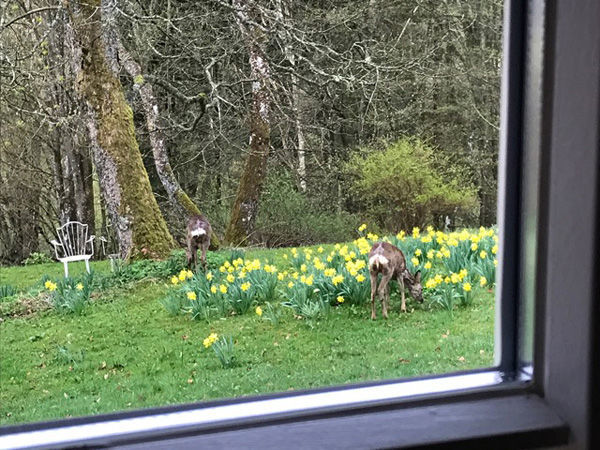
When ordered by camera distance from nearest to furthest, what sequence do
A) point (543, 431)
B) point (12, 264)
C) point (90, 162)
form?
point (543, 431)
point (12, 264)
point (90, 162)

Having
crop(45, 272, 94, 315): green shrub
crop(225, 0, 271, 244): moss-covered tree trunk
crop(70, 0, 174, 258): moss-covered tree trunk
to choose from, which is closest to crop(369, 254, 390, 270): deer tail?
crop(225, 0, 271, 244): moss-covered tree trunk

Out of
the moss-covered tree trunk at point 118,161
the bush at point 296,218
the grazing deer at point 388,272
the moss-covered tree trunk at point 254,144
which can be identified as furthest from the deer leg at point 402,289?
the moss-covered tree trunk at point 118,161

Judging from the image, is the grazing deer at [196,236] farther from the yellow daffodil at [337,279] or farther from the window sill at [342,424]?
the window sill at [342,424]

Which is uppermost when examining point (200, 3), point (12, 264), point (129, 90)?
point (200, 3)

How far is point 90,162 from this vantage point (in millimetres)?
771

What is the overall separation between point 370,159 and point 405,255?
16cm

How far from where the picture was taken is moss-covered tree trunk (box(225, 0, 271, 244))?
81 cm

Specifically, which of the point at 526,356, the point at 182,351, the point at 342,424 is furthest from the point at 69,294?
the point at 526,356

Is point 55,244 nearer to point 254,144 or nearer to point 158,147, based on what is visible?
point 158,147

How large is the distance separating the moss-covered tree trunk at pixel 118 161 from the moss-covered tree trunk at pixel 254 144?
0.11 meters

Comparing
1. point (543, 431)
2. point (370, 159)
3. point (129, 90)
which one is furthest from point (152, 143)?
point (543, 431)

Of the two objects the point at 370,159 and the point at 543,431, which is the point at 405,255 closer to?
the point at 370,159

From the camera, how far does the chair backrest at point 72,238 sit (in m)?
0.70

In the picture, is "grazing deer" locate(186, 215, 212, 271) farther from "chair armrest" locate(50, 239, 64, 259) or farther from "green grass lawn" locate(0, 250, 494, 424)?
"chair armrest" locate(50, 239, 64, 259)
